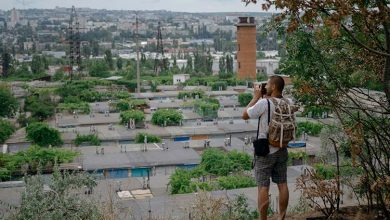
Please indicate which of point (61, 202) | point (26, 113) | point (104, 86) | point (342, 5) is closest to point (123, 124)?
point (26, 113)

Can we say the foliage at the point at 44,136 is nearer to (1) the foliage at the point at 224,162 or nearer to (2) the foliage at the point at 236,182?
(1) the foliage at the point at 224,162

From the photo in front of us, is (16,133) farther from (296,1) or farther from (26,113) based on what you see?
(296,1)

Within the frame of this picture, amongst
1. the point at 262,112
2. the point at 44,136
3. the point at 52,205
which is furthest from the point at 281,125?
the point at 44,136

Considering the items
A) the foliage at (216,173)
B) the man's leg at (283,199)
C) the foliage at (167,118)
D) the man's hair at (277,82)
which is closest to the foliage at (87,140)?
the foliage at (167,118)

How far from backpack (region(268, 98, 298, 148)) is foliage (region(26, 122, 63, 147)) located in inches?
635

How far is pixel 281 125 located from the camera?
3336 millimetres

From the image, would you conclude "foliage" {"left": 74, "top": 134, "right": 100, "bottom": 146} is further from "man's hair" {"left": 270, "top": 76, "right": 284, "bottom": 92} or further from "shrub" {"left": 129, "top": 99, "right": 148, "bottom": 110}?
"man's hair" {"left": 270, "top": 76, "right": 284, "bottom": 92}

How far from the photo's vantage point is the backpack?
132 inches

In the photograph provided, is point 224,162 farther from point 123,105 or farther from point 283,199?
point 123,105

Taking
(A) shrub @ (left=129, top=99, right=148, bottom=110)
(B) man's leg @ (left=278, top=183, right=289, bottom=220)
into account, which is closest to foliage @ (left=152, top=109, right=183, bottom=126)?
(A) shrub @ (left=129, top=99, right=148, bottom=110)

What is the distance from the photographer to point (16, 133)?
70.1 ft

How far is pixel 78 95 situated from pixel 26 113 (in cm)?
442

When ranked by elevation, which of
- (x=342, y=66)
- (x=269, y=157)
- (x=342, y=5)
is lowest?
(x=269, y=157)

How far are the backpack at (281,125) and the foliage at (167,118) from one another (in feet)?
61.5
